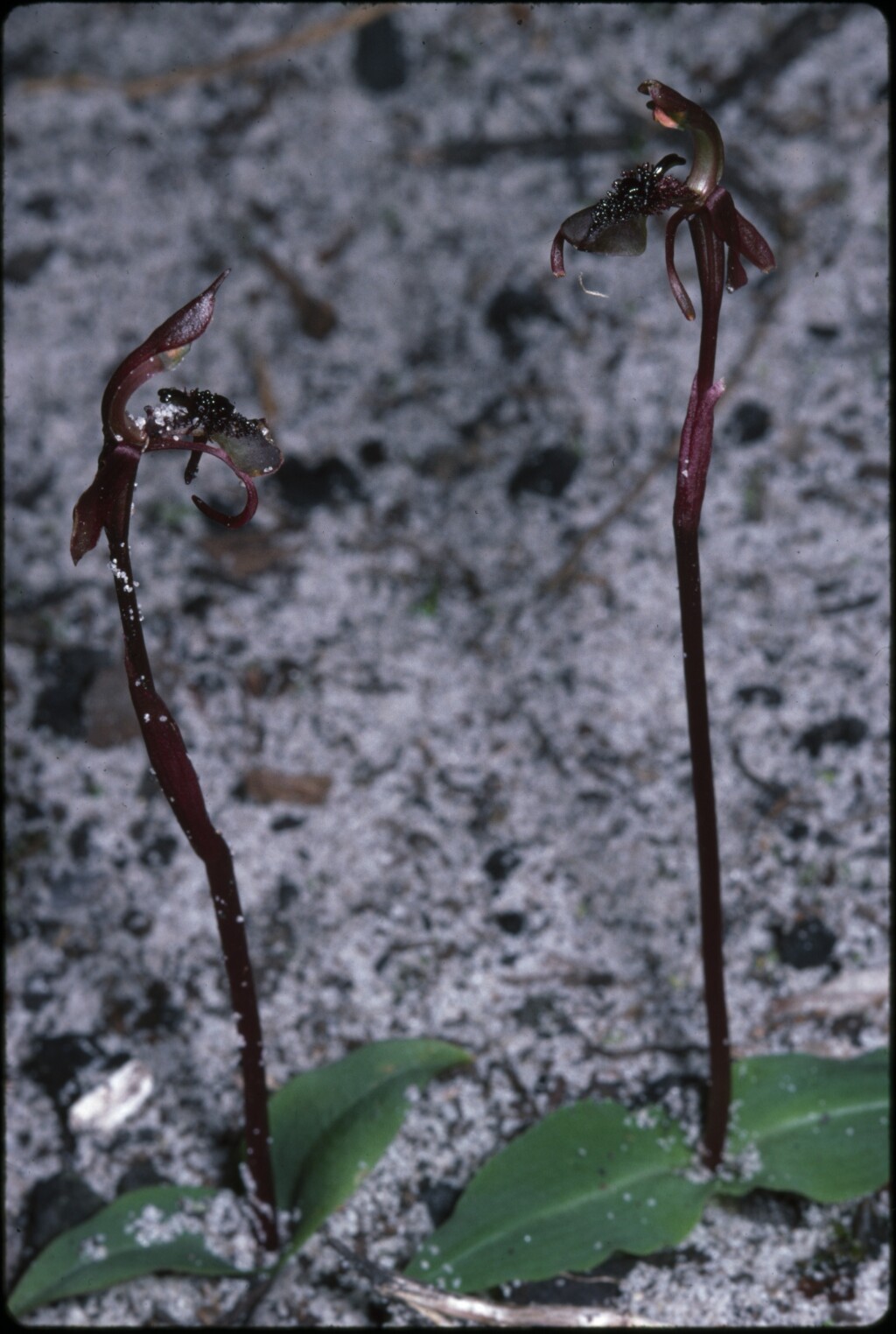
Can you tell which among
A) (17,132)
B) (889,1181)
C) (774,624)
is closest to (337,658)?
(774,624)

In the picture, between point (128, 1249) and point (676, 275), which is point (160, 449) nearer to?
point (676, 275)

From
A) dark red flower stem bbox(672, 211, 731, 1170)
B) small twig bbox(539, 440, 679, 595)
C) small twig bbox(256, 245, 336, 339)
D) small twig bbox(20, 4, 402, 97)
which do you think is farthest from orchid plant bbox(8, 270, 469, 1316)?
small twig bbox(20, 4, 402, 97)

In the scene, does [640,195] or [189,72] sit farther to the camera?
[189,72]

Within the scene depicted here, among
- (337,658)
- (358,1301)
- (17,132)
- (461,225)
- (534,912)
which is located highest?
(17,132)

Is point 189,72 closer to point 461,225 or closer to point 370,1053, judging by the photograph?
point 461,225

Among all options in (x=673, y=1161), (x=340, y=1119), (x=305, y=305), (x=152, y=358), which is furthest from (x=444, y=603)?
(x=152, y=358)

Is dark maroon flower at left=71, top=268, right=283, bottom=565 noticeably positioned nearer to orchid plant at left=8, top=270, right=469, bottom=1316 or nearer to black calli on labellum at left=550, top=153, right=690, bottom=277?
orchid plant at left=8, top=270, right=469, bottom=1316

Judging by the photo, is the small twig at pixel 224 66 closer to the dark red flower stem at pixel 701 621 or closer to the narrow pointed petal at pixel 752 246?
the dark red flower stem at pixel 701 621
